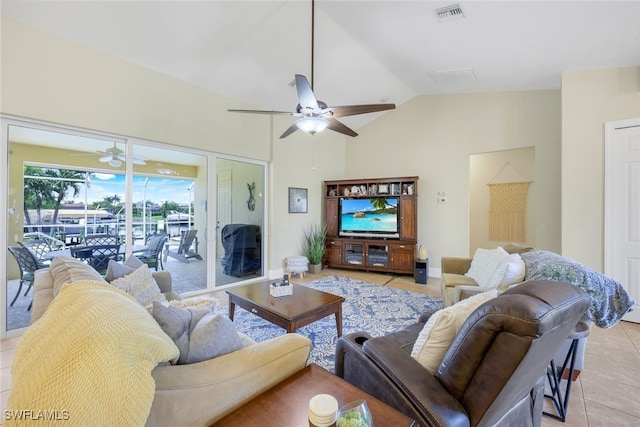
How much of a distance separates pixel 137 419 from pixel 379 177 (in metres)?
5.75

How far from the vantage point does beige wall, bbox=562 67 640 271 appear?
3236 millimetres

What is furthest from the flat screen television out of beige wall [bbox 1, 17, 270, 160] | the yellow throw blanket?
the yellow throw blanket

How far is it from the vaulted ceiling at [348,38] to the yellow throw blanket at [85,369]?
10.3 feet

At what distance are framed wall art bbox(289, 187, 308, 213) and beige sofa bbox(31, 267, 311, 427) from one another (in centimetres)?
428

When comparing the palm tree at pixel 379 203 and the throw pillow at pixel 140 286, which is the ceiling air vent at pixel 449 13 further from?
the throw pillow at pixel 140 286

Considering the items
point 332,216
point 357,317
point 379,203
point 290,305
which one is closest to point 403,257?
point 379,203

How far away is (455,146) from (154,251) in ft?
17.9

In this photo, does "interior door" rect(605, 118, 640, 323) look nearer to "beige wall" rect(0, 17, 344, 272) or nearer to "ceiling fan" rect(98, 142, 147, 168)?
"beige wall" rect(0, 17, 344, 272)

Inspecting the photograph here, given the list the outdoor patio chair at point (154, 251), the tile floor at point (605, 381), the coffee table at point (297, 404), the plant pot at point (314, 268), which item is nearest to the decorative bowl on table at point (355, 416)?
the coffee table at point (297, 404)

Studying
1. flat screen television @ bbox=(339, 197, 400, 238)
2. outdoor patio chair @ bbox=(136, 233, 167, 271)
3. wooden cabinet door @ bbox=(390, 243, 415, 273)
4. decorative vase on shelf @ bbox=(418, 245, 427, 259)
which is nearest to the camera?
outdoor patio chair @ bbox=(136, 233, 167, 271)

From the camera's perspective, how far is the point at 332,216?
6.02 meters

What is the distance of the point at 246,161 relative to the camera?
15.9 feet

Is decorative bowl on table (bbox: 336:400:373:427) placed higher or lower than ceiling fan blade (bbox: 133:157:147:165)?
lower

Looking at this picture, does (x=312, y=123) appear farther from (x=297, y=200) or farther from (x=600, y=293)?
(x=297, y=200)
